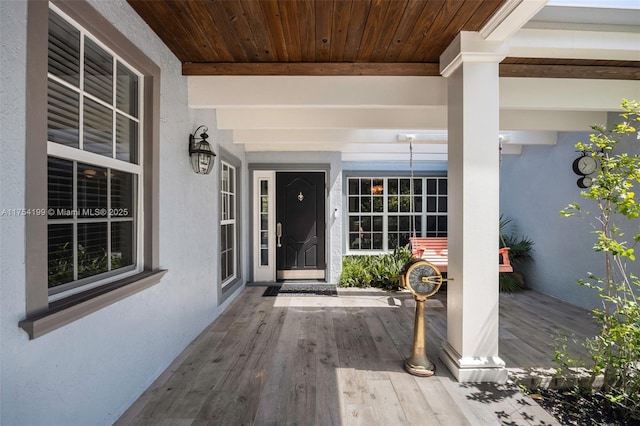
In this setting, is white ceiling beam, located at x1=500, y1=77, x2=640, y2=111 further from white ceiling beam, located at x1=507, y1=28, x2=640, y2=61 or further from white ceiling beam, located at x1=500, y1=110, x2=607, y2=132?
white ceiling beam, located at x1=500, y1=110, x2=607, y2=132

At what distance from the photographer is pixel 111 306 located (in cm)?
186

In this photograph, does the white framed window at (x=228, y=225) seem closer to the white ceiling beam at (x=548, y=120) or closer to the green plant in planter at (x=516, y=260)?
the white ceiling beam at (x=548, y=120)

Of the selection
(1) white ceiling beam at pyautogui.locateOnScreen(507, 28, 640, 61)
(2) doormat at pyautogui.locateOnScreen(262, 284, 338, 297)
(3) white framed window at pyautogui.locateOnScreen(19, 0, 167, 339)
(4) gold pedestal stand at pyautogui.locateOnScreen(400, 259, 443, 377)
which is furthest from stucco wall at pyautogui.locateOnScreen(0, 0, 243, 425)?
(1) white ceiling beam at pyautogui.locateOnScreen(507, 28, 640, 61)

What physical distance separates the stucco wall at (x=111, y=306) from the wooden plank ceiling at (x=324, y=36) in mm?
304

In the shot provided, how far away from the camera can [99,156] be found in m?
1.86

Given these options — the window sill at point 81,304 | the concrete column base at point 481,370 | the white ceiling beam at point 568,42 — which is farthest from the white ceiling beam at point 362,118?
the concrete column base at point 481,370

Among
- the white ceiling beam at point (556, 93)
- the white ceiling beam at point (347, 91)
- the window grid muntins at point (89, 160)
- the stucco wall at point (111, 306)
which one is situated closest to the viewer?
the stucco wall at point (111, 306)

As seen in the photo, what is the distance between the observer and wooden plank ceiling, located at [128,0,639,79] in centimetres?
206

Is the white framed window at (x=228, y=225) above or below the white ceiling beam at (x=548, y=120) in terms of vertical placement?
below

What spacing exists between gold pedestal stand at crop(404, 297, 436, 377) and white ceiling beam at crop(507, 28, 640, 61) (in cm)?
229

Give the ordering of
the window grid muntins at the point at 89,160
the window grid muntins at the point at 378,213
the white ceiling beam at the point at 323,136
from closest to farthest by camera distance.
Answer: the window grid muntins at the point at 89,160, the white ceiling beam at the point at 323,136, the window grid muntins at the point at 378,213

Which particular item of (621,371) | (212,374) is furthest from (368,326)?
(621,371)

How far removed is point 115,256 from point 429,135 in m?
4.30

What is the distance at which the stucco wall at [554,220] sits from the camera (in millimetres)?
4309
